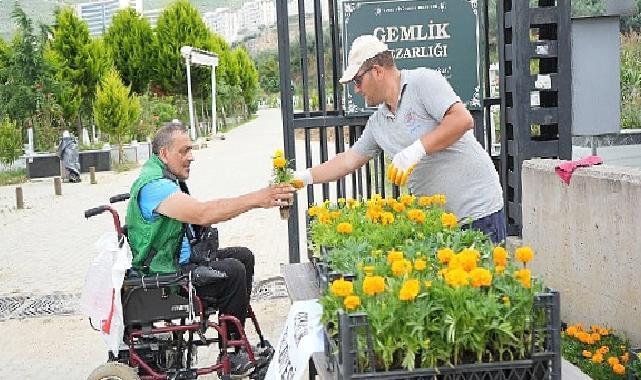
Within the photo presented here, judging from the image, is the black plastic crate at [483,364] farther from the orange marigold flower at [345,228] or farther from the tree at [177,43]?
the tree at [177,43]

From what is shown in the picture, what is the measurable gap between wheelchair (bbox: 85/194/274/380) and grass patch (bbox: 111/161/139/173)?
21606mm

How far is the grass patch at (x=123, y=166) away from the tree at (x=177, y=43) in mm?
15990

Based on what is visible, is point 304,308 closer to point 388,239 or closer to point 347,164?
point 388,239

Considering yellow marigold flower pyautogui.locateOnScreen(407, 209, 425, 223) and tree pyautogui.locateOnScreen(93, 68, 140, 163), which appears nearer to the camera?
yellow marigold flower pyautogui.locateOnScreen(407, 209, 425, 223)

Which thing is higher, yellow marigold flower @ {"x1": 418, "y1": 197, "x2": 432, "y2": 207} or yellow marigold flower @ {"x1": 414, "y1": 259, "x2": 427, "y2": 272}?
yellow marigold flower @ {"x1": 418, "y1": 197, "x2": 432, "y2": 207}

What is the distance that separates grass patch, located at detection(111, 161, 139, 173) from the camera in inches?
1036

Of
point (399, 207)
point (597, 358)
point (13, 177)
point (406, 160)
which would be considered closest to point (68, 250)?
point (406, 160)

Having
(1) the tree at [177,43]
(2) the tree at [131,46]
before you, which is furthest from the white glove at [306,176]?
(1) the tree at [177,43]

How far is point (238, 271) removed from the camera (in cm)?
490

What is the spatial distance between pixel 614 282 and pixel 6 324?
5.01 meters

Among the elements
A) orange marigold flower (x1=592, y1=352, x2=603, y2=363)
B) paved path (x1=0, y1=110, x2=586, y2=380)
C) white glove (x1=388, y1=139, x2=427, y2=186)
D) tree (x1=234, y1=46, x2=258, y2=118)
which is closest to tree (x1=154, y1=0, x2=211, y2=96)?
paved path (x1=0, y1=110, x2=586, y2=380)

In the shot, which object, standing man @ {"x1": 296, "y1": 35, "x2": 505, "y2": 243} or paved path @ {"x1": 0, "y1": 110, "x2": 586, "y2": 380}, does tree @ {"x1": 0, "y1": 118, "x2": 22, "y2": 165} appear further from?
standing man @ {"x1": 296, "y1": 35, "x2": 505, "y2": 243}

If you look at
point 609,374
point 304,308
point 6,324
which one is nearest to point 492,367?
point 304,308

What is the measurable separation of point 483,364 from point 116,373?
274cm
